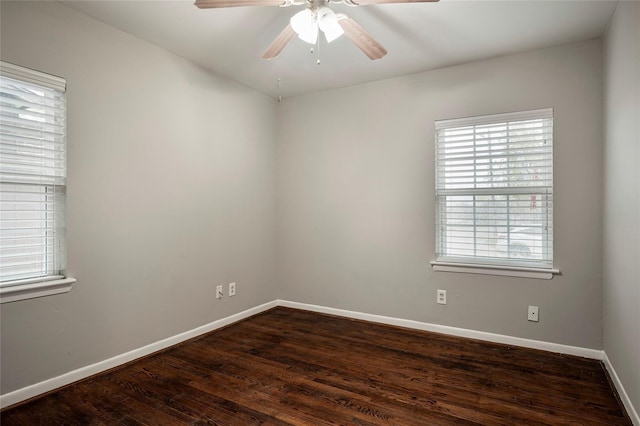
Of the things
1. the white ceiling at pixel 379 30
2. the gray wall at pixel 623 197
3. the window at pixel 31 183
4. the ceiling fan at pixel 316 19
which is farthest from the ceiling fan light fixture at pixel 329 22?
the window at pixel 31 183

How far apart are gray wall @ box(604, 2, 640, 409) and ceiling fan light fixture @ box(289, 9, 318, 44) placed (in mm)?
1717

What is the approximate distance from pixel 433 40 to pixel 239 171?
221 centimetres

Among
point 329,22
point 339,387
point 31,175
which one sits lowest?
point 339,387

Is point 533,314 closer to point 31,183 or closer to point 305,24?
point 305,24

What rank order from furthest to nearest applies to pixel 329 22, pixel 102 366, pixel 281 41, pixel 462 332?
pixel 462 332 < pixel 102 366 < pixel 281 41 < pixel 329 22

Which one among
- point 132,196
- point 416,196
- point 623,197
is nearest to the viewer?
point 623,197

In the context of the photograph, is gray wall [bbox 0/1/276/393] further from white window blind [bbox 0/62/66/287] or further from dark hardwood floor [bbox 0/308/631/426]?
dark hardwood floor [bbox 0/308/631/426]

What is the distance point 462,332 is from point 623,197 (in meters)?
1.70

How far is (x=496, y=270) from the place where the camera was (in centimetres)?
307

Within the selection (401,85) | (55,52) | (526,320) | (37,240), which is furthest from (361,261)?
(55,52)

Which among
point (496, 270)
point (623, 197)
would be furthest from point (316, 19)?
point (496, 270)

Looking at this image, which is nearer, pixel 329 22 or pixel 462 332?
pixel 329 22

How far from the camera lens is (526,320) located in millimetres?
2979

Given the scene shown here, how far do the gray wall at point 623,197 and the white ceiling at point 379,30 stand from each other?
1.22ft
